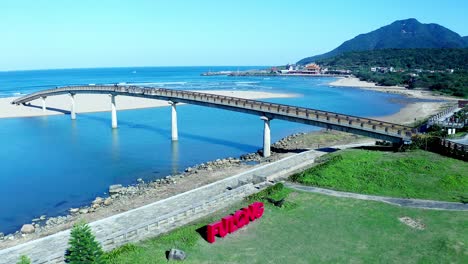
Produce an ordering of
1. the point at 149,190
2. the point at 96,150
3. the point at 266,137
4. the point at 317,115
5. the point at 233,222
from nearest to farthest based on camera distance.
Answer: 1. the point at 233,222
2. the point at 149,190
3. the point at 317,115
4. the point at 266,137
5. the point at 96,150

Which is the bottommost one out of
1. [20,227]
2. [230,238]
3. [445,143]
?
[20,227]

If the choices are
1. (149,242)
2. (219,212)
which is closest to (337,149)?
(219,212)

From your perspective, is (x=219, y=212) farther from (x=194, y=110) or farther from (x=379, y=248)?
(x=194, y=110)

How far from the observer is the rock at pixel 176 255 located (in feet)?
73.9

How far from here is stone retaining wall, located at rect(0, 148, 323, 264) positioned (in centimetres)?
2352

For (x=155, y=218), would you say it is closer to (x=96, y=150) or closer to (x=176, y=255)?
(x=176, y=255)

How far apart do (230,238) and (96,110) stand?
88.8 m

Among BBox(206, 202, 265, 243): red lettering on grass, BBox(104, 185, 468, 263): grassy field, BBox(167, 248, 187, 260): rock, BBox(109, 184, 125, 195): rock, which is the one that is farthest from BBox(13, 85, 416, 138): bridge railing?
BBox(167, 248, 187, 260): rock

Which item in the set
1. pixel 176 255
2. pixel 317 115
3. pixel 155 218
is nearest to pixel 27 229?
pixel 155 218

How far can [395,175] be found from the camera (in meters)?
36.0

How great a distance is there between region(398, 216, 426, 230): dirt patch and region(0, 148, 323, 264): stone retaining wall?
11.6 meters

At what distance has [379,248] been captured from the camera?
2392 centimetres

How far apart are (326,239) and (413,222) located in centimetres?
677

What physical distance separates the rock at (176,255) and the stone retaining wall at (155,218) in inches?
138
